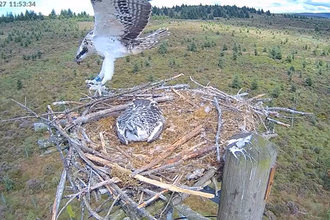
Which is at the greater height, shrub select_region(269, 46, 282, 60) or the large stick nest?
the large stick nest

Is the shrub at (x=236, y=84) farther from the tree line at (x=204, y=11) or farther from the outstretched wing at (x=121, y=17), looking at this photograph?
the tree line at (x=204, y=11)

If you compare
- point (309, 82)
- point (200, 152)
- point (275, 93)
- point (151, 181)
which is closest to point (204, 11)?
point (309, 82)

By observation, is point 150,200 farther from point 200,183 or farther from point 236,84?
point 236,84

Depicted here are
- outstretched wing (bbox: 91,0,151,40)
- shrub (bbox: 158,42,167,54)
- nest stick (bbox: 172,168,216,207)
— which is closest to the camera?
nest stick (bbox: 172,168,216,207)

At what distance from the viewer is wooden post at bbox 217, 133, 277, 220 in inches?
76.0

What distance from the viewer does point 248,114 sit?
3611 mm

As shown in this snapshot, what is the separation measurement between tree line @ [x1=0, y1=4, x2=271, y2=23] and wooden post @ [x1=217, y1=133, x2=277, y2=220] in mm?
24740

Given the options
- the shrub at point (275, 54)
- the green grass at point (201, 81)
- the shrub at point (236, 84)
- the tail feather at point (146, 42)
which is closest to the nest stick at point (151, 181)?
the tail feather at point (146, 42)

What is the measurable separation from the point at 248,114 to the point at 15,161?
281 inches

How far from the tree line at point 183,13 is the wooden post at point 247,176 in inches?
974

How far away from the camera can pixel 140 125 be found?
10.6 ft

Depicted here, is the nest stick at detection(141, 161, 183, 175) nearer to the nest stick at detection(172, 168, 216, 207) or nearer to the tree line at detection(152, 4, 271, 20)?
the nest stick at detection(172, 168, 216, 207)

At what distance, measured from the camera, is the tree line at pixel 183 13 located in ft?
94.3

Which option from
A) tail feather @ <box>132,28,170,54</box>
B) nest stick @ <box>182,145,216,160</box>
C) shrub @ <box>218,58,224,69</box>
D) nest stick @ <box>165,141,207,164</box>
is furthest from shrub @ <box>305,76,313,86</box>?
nest stick @ <box>182,145,216,160</box>
